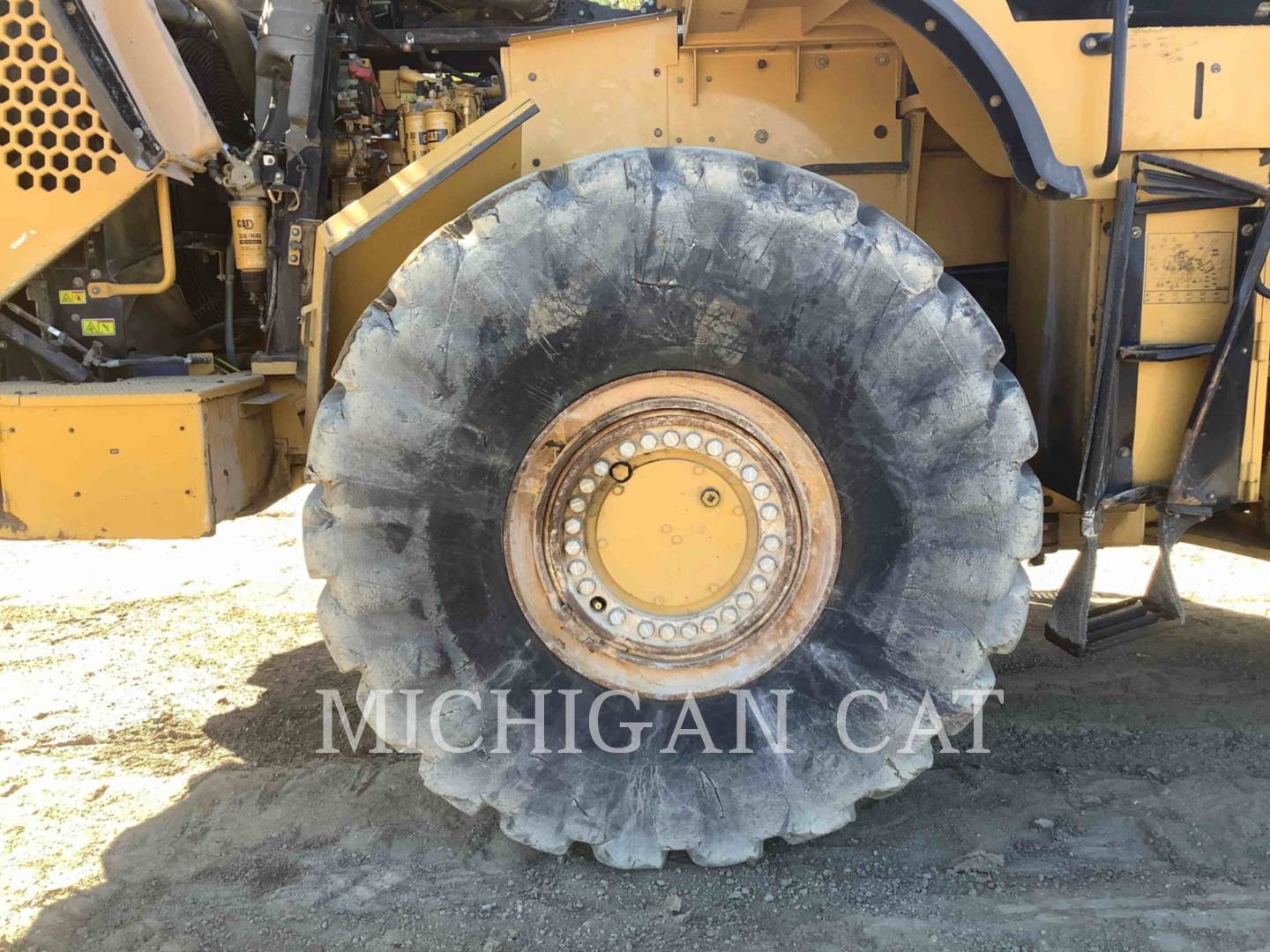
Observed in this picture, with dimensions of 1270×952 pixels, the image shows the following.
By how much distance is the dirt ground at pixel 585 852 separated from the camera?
235cm

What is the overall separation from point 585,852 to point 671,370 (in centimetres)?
138

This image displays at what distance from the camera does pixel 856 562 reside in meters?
2.45

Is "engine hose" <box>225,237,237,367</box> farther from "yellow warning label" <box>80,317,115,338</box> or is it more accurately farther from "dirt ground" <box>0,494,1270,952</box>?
"dirt ground" <box>0,494,1270,952</box>

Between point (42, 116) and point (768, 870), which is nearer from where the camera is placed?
point (768, 870)

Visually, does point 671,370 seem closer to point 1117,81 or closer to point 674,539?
point 674,539

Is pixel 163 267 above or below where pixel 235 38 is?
below

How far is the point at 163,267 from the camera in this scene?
3.15 meters

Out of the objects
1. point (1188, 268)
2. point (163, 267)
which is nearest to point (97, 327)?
point (163, 267)

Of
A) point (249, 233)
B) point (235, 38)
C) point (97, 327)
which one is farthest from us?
point (235, 38)

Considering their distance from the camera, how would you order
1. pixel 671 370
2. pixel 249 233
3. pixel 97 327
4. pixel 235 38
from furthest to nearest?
pixel 235 38 → pixel 249 233 → pixel 97 327 → pixel 671 370
